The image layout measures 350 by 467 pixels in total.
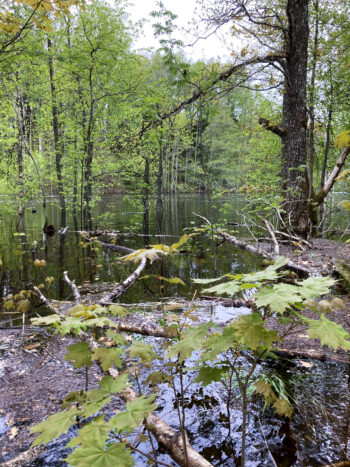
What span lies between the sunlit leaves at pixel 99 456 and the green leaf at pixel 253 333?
0.67 metres

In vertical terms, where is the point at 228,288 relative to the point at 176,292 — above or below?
above

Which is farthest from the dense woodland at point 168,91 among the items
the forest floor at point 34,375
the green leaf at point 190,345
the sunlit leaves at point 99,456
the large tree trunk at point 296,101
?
the sunlit leaves at point 99,456

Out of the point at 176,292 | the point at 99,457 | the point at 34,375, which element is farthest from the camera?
the point at 176,292

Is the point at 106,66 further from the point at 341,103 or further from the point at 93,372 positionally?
the point at 93,372

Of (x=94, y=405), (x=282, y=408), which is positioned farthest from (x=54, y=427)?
(x=282, y=408)

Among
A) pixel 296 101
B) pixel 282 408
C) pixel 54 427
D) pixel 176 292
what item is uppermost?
pixel 296 101

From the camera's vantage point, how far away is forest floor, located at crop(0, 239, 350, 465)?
215 cm

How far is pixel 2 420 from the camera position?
87.4 inches

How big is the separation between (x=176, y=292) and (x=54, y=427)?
4.38 m

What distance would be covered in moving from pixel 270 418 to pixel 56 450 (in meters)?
1.72

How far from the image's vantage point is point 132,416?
121 cm

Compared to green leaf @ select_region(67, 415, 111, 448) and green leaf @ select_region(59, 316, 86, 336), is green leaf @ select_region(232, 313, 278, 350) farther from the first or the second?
green leaf @ select_region(59, 316, 86, 336)

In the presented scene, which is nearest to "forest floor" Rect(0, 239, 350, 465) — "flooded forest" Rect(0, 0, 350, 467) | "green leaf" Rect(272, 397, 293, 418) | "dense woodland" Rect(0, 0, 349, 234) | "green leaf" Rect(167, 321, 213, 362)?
"flooded forest" Rect(0, 0, 350, 467)

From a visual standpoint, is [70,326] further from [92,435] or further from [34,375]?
[34,375]
